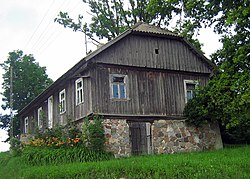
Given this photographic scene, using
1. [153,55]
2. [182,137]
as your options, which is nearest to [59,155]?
[182,137]

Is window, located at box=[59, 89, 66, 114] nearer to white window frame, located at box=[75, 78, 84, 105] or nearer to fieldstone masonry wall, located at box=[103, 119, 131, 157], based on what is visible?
white window frame, located at box=[75, 78, 84, 105]

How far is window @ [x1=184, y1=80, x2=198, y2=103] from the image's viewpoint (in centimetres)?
2393

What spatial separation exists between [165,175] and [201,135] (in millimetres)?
11443

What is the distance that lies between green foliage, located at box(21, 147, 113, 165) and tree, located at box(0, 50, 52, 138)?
25064 mm

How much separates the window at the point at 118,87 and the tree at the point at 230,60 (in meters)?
4.43

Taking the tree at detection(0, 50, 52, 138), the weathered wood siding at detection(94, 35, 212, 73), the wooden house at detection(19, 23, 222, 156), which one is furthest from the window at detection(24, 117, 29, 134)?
the weathered wood siding at detection(94, 35, 212, 73)

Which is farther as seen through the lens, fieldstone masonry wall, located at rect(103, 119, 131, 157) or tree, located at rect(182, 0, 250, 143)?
fieldstone masonry wall, located at rect(103, 119, 131, 157)

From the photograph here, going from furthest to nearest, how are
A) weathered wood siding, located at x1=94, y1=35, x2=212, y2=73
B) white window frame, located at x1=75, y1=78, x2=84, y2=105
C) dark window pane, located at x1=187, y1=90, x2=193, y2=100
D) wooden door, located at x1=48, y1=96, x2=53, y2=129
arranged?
wooden door, located at x1=48, y1=96, x2=53, y2=129
dark window pane, located at x1=187, y1=90, x2=193, y2=100
white window frame, located at x1=75, y1=78, x2=84, y2=105
weathered wood siding, located at x1=94, y1=35, x2=212, y2=73

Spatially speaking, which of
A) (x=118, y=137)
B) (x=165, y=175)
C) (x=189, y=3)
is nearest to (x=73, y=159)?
(x=118, y=137)

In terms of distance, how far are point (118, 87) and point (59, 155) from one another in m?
5.66

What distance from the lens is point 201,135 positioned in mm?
23266

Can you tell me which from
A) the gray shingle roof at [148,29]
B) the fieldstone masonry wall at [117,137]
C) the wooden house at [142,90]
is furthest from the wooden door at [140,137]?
the gray shingle roof at [148,29]

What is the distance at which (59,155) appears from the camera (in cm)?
1759

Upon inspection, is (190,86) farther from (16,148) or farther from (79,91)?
(16,148)
